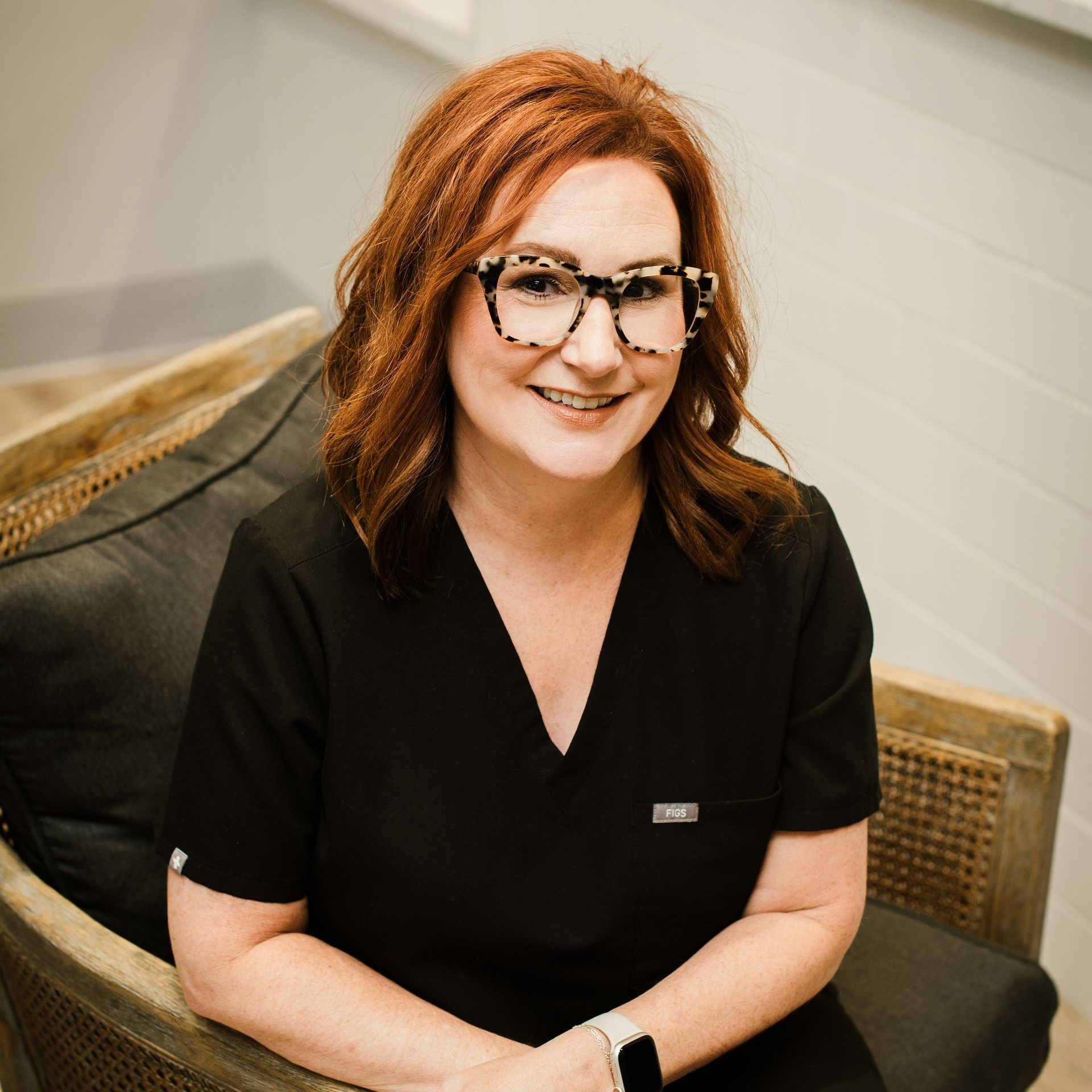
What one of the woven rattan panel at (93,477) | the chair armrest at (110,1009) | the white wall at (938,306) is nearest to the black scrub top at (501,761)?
the chair armrest at (110,1009)

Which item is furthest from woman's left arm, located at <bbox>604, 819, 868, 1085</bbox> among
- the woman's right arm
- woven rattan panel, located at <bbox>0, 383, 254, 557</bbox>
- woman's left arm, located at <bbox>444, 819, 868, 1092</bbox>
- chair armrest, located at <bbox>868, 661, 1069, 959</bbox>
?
woven rattan panel, located at <bbox>0, 383, 254, 557</bbox>

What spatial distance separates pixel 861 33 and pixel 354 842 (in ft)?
4.82

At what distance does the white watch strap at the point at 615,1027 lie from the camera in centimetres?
120

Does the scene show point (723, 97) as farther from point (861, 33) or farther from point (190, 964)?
point (190, 964)

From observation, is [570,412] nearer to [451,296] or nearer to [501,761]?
[451,296]

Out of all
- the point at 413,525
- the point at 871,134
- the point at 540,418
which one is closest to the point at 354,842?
the point at 413,525

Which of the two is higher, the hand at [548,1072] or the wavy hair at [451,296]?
the wavy hair at [451,296]

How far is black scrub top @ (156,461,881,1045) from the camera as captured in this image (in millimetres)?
1240

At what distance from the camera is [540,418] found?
120cm

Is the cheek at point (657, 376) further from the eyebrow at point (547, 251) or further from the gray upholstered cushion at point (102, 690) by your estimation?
the gray upholstered cushion at point (102, 690)

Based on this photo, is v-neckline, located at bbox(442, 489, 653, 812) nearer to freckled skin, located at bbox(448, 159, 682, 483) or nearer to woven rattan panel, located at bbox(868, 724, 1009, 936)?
freckled skin, located at bbox(448, 159, 682, 483)

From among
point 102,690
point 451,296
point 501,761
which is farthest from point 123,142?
point 501,761

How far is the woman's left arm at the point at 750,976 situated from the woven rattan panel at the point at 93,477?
0.76 m

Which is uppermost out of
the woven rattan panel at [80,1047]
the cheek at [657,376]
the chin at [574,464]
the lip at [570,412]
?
the cheek at [657,376]
